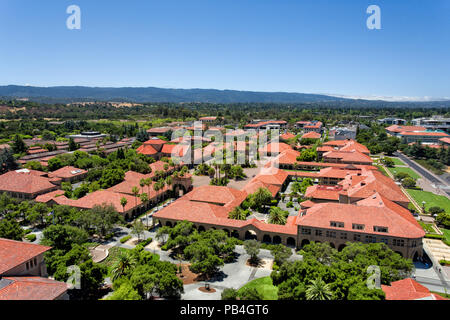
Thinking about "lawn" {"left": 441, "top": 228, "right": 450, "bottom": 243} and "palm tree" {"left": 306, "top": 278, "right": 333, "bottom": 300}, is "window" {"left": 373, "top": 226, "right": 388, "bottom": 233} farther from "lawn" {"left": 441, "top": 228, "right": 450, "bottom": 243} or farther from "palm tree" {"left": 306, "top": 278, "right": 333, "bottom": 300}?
"palm tree" {"left": 306, "top": 278, "right": 333, "bottom": 300}

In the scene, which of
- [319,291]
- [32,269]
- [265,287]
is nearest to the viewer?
[319,291]

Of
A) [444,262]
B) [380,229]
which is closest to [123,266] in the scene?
[380,229]

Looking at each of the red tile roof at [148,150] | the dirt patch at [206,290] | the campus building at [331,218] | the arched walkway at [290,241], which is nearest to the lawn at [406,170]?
the campus building at [331,218]

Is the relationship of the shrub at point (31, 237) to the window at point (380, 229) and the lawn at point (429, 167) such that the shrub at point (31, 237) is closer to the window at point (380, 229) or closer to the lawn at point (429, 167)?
the window at point (380, 229)

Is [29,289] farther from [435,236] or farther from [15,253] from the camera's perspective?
[435,236]
